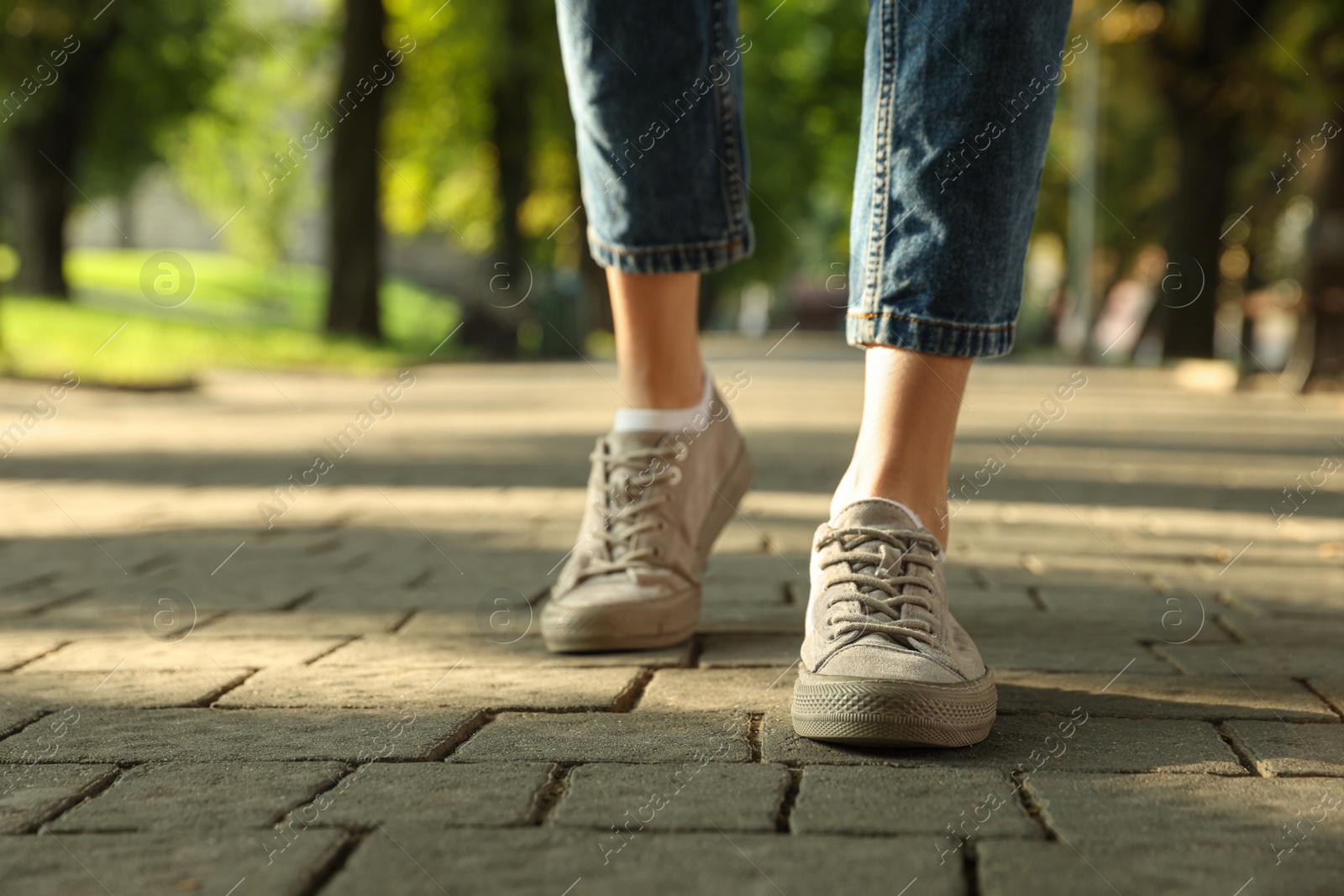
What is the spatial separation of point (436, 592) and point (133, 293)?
3446cm

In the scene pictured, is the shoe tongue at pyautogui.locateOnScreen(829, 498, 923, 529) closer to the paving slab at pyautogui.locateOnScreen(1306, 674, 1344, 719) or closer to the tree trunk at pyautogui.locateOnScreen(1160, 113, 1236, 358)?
the paving slab at pyautogui.locateOnScreen(1306, 674, 1344, 719)

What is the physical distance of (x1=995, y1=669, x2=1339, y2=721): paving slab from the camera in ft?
6.66

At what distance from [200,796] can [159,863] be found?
0.74 feet

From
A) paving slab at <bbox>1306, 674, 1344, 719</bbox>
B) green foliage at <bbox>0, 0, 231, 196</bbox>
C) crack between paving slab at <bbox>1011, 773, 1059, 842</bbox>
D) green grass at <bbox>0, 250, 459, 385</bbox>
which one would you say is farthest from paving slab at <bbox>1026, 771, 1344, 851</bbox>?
green foliage at <bbox>0, 0, 231, 196</bbox>

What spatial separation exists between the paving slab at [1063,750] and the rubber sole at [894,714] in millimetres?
21

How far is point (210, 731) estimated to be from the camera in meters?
1.94

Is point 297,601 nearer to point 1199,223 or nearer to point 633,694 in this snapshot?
point 633,694

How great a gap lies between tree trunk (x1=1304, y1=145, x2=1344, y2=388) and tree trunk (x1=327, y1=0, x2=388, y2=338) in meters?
11.5

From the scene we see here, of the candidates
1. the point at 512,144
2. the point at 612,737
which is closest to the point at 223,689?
the point at 612,737

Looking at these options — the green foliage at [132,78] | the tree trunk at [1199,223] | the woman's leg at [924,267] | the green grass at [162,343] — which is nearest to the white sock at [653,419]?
the woman's leg at [924,267]

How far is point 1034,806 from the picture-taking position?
158 centimetres

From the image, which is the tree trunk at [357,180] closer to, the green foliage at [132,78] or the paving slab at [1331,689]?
the green foliage at [132,78]

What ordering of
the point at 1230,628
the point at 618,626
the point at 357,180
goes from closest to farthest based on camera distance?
the point at 618,626, the point at 1230,628, the point at 357,180

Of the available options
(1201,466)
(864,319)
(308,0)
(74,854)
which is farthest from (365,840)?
(308,0)
